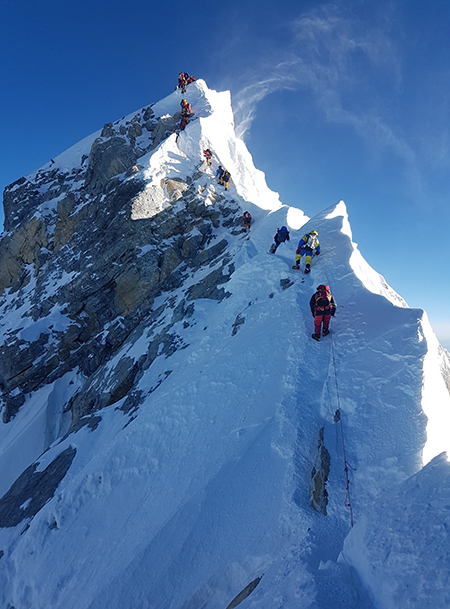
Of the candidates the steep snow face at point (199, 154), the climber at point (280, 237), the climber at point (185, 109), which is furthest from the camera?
the climber at point (185, 109)

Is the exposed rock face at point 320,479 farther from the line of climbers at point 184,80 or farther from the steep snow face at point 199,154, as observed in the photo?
the line of climbers at point 184,80

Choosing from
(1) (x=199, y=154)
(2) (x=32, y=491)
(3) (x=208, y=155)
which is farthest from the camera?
(1) (x=199, y=154)

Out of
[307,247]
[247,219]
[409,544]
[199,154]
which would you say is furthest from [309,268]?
[199,154]

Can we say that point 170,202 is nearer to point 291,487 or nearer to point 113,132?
point 113,132

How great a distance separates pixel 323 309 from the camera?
Result: 27.1 feet

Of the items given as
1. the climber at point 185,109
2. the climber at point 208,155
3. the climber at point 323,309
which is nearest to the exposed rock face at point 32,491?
the climber at point 323,309

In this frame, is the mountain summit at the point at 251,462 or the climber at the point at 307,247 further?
the climber at the point at 307,247

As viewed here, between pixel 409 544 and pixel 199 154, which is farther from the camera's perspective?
pixel 199 154

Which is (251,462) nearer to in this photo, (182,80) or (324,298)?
(324,298)

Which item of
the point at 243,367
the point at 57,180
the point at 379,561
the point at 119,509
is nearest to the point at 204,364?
the point at 243,367

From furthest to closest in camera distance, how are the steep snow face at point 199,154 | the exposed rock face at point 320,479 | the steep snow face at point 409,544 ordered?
1. the steep snow face at point 199,154
2. the exposed rock face at point 320,479
3. the steep snow face at point 409,544

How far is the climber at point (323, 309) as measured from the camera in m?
8.23

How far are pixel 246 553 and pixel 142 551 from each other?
2.26 metres

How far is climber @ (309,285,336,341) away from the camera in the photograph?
823cm
